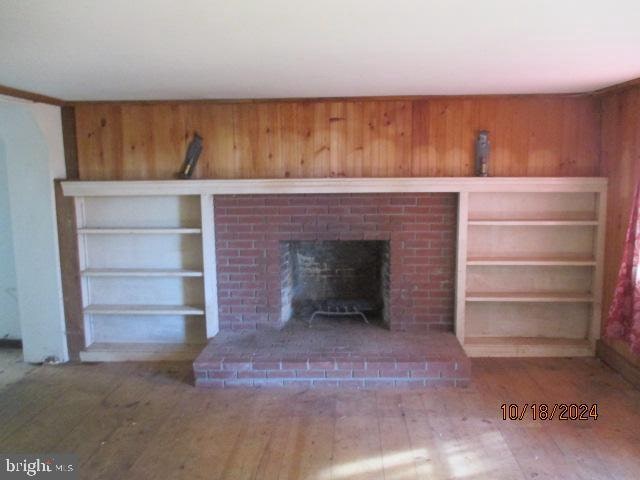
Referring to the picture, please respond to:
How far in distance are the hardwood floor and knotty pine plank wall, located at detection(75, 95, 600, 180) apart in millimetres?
1717

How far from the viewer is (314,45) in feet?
8.14

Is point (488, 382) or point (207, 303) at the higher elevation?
point (207, 303)

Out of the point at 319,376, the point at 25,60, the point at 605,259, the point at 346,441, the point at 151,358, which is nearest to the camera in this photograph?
the point at 25,60

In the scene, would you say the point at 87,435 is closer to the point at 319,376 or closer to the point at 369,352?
the point at 319,376

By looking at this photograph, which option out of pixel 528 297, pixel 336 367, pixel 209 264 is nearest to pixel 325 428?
pixel 336 367

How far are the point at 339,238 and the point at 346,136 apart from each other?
0.85 metres

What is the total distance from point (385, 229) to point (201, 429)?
83.6 inches

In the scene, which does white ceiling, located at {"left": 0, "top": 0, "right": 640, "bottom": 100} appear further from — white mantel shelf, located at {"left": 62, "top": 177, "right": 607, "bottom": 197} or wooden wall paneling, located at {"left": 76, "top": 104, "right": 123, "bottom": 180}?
white mantel shelf, located at {"left": 62, "top": 177, "right": 607, "bottom": 197}

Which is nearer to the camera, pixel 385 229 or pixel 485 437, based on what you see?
pixel 485 437

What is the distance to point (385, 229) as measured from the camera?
14.4 feet

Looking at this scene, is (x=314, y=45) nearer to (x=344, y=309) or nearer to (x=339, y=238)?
(x=339, y=238)

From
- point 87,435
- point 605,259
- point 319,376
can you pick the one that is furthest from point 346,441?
point 605,259
